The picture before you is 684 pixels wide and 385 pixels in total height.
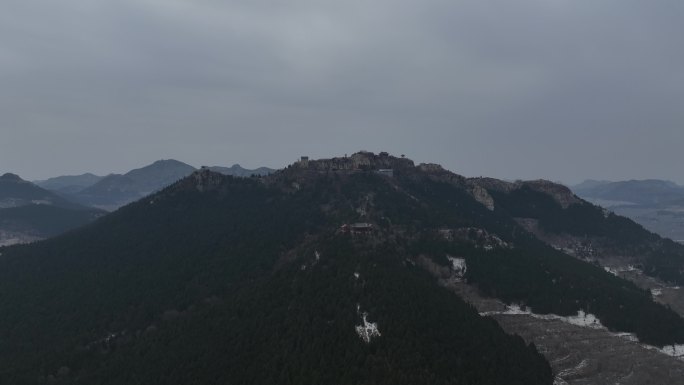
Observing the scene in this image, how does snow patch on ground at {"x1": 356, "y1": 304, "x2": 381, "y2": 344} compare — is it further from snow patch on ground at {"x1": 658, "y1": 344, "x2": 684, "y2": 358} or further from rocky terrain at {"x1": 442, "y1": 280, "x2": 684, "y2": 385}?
snow patch on ground at {"x1": 658, "y1": 344, "x2": 684, "y2": 358}

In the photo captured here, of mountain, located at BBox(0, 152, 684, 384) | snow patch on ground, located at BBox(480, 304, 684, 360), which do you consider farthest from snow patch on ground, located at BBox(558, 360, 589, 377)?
snow patch on ground, located at BBox(480, 304, 684, 360)

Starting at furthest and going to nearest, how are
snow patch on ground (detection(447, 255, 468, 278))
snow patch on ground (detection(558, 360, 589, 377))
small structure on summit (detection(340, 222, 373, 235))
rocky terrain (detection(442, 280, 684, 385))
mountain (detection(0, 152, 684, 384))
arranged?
snow patch on ground (detection(447, 255, 468, 278)) < small structure on summit (detection(340, 222, 373, 235)) < rocky terrain (detection(442, 280, 684, 385)) < snow patch on ground (detection(558, 360, 589, 377)) < mountain (detection(0, 152, 684, 384))

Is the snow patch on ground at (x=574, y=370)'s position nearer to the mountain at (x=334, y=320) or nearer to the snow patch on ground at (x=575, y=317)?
the mountain at (x=334, y=320)

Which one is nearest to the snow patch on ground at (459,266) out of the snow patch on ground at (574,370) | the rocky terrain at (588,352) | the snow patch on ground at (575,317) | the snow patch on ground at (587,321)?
the rocky terrain at (588,352)

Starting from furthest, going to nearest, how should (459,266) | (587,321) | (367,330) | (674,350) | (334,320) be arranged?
1. (459,266)
2. (587,321)
3. (674,350)
4. (334,320)
5. (367,330)

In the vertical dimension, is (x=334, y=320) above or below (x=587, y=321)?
above

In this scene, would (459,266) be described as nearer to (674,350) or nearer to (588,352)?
(588,352)

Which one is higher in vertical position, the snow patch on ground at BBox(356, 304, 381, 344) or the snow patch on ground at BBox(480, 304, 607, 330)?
the snow patch on ground at BBox(356, 304, 381, 344)

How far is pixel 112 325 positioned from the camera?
167250 mm

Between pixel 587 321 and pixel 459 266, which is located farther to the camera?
pixel 459 266

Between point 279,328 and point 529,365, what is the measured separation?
210 feet

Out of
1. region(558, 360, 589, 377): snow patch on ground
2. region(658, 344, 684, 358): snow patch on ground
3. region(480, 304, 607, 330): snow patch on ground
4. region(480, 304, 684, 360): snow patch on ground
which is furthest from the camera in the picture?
region(480, 304, 607, 330): snow patch on ground

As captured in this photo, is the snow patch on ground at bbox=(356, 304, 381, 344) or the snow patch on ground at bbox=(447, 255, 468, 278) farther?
the snow patch on ground at bbox=(447, 255, 468, 278)

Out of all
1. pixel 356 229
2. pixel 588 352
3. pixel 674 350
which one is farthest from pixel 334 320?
pixel 674 350
